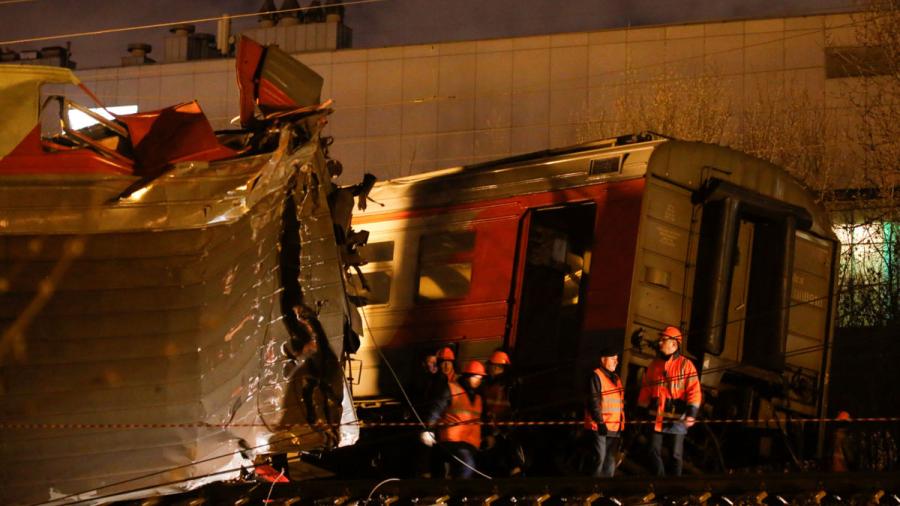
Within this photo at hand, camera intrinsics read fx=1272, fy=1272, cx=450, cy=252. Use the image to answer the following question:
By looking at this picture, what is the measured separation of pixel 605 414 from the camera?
11.4 m

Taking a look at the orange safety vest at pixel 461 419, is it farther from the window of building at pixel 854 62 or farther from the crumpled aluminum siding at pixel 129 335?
the window of building at pixel 854 62

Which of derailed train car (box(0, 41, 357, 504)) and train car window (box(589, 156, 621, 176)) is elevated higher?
train car window (box(589, 156, 621, 176))

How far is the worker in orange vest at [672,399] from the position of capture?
11.4 meters

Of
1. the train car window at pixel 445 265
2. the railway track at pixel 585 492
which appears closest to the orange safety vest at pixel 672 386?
the railway track at pixel 585 492

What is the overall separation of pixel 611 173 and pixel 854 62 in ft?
53.6

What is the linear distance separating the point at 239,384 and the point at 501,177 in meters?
5.20

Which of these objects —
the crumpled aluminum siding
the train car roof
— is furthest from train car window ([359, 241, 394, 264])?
the crumpled aluminum siding

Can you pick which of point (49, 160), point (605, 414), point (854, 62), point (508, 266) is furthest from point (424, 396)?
point (854, 62)

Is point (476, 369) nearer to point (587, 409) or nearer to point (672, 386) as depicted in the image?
point (587, 409)

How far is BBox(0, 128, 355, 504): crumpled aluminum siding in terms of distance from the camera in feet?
29.0

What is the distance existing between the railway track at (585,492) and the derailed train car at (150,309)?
1.20 ft

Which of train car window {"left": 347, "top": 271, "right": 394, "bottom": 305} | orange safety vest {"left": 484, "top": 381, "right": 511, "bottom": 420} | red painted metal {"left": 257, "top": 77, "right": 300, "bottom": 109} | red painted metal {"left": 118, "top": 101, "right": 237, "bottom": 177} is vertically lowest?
orange safety vest {"left": 484, "top": 381, "right": 511, "bottom": 420}

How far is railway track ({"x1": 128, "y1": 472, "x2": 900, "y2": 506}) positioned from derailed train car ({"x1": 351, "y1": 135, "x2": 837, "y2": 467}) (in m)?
2.54

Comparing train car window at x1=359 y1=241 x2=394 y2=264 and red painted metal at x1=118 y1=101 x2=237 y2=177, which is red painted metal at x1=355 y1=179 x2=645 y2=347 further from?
red painted metal at x1=118 y1=101 x2=237 y2=177
